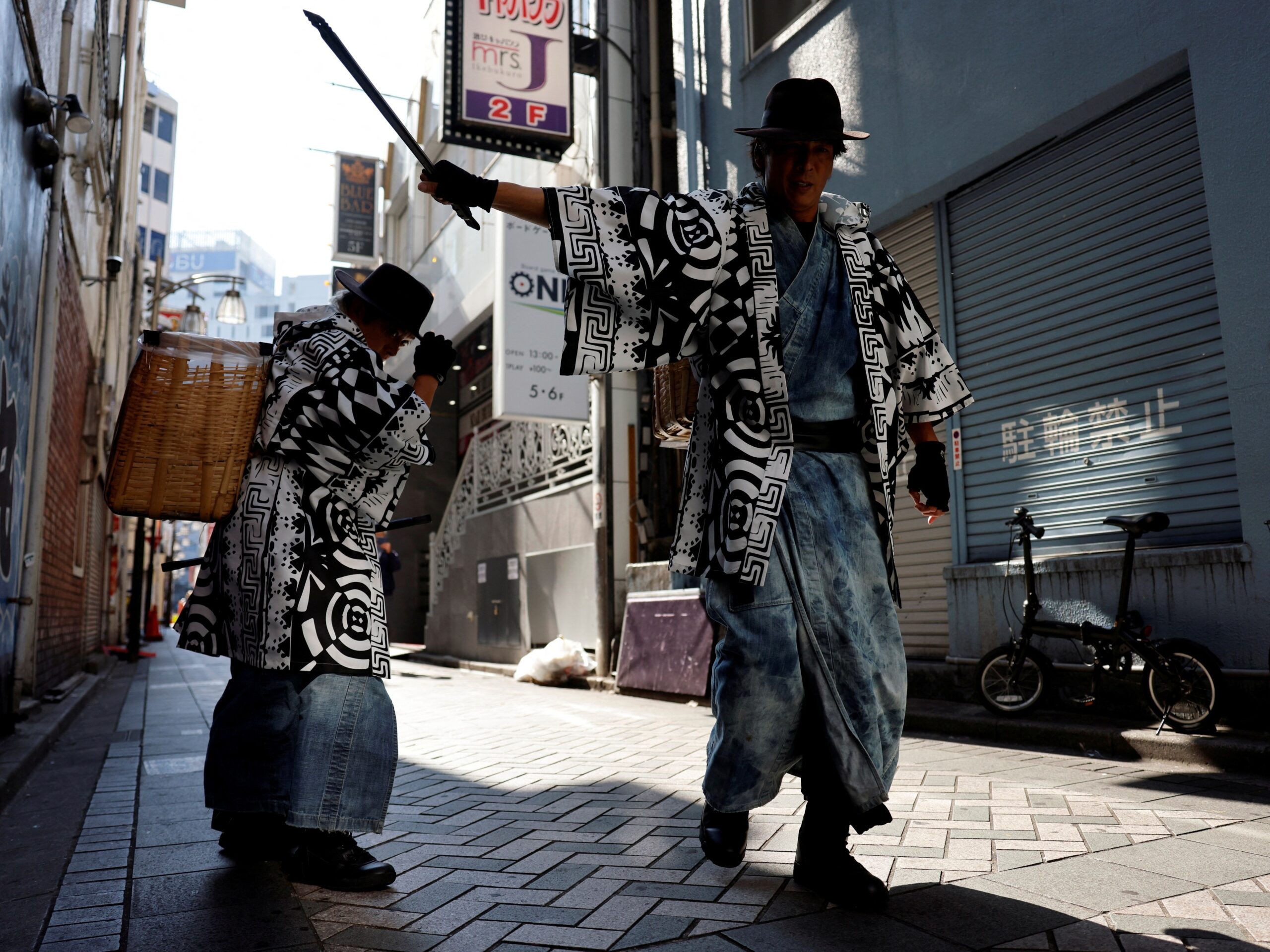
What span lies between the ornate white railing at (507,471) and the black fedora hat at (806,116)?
10816 mm

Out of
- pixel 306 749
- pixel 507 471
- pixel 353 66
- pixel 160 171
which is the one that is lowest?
pixel 306 749

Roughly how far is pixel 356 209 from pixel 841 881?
88.9ft

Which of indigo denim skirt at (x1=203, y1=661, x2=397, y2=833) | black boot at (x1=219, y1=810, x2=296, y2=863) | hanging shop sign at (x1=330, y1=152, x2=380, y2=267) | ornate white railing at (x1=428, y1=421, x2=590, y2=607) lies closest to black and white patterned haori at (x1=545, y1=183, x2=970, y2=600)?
indigo denim skirt at (x1=203, y1=661, x2=397, y2=833)

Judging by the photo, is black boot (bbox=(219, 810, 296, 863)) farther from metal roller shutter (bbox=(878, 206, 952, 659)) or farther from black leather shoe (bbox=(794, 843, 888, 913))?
metal roller shutter (bbox=(878, 206, 952, 659))

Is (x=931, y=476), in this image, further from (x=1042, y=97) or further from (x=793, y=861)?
(x=1042, y=97)

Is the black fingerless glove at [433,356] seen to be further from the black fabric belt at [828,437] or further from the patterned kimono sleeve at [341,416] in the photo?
the black fabric belt at [828,437]

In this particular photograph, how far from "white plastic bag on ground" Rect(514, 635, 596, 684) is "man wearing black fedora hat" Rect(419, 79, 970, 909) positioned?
9.10 m

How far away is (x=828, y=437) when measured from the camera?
2787 millimetres


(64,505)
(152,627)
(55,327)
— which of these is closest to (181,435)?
(55,327)

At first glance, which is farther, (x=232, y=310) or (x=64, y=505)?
(x=232, y=310)

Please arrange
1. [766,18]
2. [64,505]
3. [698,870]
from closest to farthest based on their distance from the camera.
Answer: [698,870] → [64,505] → [766,18]

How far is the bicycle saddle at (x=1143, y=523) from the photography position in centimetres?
587

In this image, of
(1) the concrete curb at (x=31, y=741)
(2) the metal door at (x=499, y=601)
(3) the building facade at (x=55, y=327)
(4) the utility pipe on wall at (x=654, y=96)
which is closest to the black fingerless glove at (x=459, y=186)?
(1) the concrete curb at (x=31, y=741)

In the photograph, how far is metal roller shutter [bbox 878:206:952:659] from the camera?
8219 millimetres
